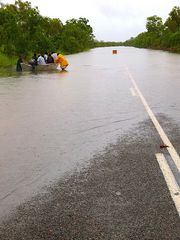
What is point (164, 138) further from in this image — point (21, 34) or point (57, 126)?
point (21, 34)

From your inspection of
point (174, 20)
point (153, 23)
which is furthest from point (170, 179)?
point (153, 23)

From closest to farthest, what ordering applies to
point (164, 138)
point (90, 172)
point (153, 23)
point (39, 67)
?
1. point (90, 172)
2. point (164, 138)
3. point (39, 67)
4. point (153, 23)

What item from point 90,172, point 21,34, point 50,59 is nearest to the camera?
point 90,172

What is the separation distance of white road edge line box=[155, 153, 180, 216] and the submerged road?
0.04 feet

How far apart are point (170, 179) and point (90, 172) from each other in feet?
3.90

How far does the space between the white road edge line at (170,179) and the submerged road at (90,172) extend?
0.01 m

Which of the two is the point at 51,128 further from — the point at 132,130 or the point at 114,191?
the point at 114,191

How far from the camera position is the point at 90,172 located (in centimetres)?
621

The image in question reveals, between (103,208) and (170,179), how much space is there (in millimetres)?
1295

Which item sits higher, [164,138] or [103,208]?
[103,208]

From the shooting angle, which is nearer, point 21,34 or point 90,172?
point 90,172

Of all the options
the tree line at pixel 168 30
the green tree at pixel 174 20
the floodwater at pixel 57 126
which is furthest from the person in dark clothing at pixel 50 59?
the green tree at pixel 174 20

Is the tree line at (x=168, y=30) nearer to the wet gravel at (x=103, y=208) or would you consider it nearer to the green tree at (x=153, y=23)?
the green tree at (x=153, y=23)

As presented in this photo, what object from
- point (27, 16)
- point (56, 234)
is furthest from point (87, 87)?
point (27, 16)
